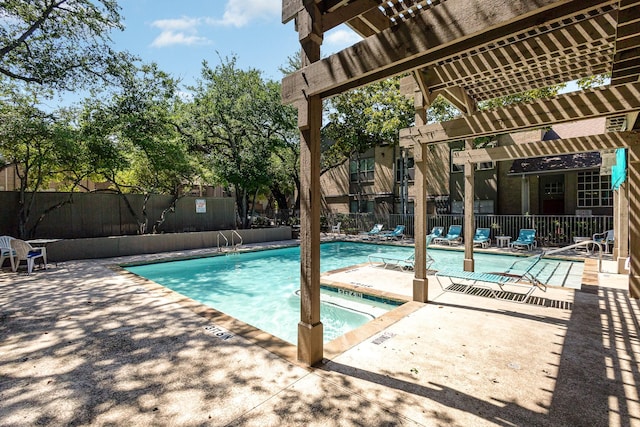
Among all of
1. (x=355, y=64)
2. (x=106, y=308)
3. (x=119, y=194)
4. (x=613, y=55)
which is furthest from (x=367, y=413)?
(x=119, y=194)

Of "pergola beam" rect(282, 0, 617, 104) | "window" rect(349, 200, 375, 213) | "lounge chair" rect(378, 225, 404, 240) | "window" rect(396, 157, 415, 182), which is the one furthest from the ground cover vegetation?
"pergola beam" rect(282, 0, 617, 104)

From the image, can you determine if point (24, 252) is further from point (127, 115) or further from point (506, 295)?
point (506, 295)

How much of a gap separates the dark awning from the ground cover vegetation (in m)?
3.88

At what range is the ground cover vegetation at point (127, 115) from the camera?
10508 millimetres

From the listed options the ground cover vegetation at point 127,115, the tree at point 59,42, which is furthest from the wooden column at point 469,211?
the tree at point 59,42

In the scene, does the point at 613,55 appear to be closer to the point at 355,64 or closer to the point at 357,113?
the point at 355,64

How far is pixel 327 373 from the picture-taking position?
10.5ft

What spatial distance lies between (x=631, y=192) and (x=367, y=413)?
6.78 m

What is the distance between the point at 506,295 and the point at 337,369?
443 cm

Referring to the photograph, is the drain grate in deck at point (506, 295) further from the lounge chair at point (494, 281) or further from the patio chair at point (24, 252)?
the patio chair at point (24, 252)

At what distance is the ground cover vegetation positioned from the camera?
1051 centimetres

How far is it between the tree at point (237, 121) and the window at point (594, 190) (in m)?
16.7

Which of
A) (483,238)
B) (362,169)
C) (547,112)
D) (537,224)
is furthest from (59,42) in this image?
(537,224)

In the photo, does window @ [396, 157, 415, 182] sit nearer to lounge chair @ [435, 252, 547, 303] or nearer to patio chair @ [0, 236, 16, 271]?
lounge chair @ [435, 252, 547, 303]
